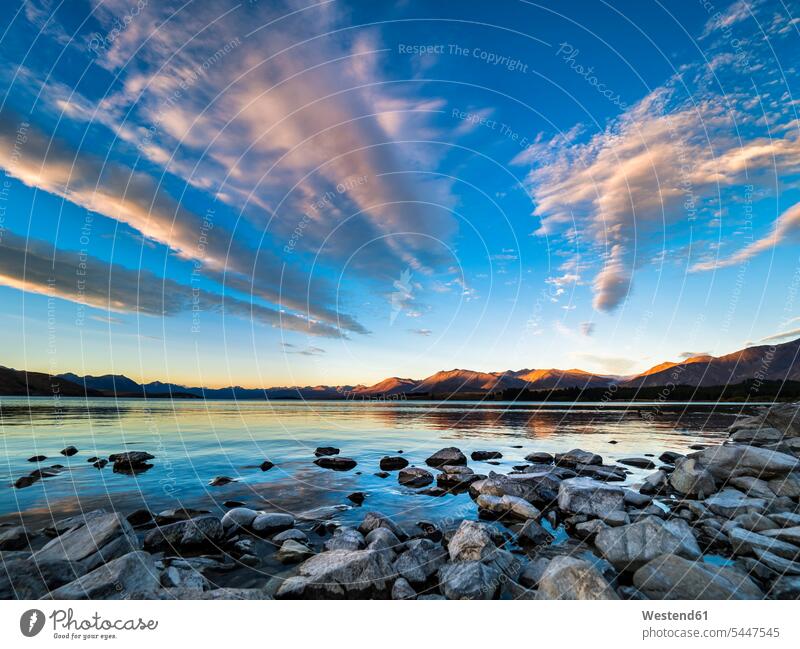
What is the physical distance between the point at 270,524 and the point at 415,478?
8.74m

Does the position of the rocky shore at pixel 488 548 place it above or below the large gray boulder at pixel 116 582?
below

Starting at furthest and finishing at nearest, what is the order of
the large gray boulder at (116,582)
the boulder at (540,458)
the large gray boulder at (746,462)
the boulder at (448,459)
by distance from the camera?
the boulder at (540,458) < the boulder at (448,459) < the large gray boulder at (746,462) < the large gray boulder at (116,582)

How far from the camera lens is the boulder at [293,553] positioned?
9555mm

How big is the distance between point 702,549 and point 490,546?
5992 mm

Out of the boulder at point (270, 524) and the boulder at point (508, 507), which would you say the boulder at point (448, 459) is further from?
the boulder at point (270, 524)

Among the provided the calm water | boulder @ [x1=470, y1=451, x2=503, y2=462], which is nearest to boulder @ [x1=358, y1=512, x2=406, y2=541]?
the calm water

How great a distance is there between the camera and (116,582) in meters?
6.90

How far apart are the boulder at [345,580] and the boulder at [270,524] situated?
12.6ft

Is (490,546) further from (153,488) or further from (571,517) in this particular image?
(153,488)

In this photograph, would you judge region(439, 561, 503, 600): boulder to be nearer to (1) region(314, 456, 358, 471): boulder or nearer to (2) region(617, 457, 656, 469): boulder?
(1) region(314, 456, 358, 471): boulder

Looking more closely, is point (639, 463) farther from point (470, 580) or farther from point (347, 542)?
point (347, 542)

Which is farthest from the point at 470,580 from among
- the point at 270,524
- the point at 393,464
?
the point at 393,464

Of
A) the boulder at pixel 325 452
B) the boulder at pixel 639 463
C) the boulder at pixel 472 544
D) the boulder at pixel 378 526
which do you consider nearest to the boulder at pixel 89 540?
the boulder at pixel 378 526

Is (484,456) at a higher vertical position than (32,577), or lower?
lower
